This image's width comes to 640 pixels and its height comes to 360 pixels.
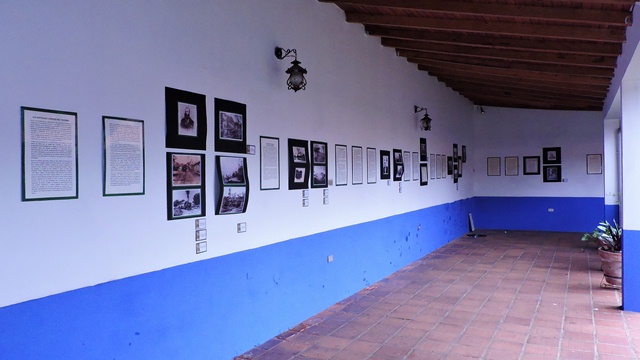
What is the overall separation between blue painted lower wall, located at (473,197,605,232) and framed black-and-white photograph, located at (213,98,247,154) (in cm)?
975

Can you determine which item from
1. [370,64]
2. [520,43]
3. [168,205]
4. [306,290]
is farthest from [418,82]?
[168,205]

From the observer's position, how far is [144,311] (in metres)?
3.11

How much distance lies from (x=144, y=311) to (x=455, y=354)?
244cm

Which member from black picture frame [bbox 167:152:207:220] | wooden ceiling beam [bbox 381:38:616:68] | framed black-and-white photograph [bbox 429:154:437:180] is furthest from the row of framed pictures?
framed black-and-white photograph [bbox 429:154:437:180]

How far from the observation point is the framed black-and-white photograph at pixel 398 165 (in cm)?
731

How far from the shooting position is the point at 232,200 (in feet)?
12.7

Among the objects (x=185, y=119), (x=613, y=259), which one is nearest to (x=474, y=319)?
(x=613, y=259)

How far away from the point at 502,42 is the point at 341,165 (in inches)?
96.7

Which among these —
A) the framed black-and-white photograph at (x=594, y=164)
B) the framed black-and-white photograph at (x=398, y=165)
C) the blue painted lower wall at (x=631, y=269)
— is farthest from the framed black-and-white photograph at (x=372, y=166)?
the framed black-and-white photograph at (x=594, y=164)

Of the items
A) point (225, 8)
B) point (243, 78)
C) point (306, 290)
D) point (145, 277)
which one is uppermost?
point (225, 8)

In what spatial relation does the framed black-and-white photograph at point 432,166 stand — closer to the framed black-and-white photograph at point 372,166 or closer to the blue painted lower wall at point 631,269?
the framed black-and-white photograph at point 372,166

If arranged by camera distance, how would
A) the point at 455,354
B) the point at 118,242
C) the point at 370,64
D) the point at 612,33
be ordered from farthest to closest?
the point at 370,64 → the point at 612,33 → the point at 455,354 → the point at 118,242

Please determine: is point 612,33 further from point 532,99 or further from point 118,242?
point 532,99

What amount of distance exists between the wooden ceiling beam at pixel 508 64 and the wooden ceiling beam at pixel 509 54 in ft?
0.50
